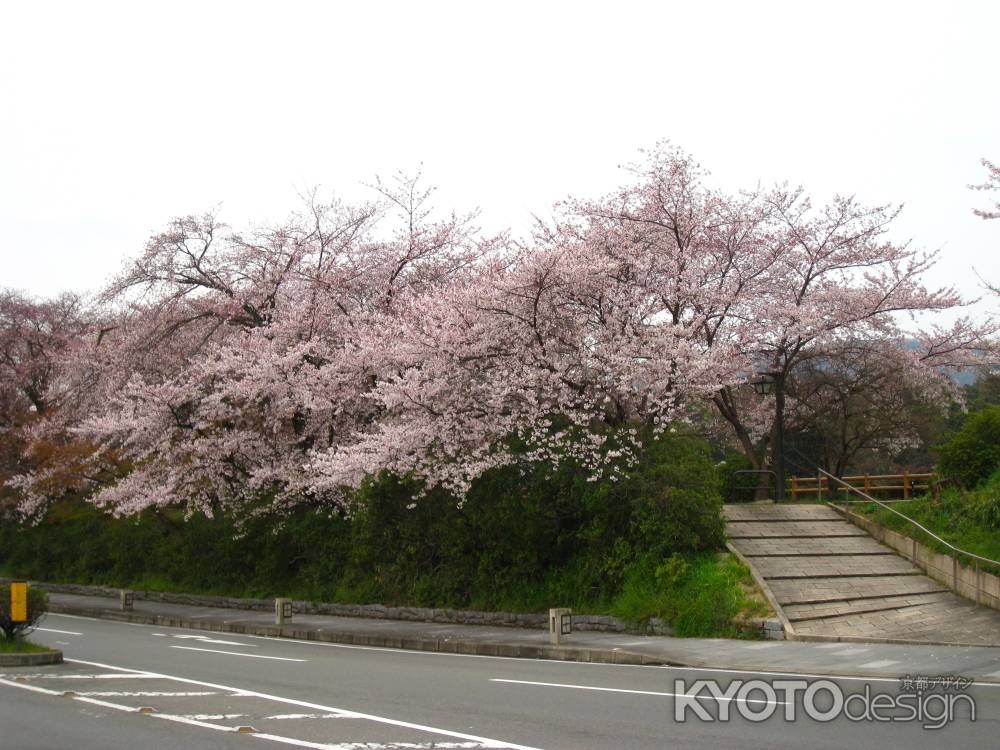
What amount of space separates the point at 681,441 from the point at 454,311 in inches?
203

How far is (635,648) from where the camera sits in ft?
49.0


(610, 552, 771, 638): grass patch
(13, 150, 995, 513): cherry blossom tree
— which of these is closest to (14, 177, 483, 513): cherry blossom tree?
(13, 150, 995, 513): cherry blossom tree

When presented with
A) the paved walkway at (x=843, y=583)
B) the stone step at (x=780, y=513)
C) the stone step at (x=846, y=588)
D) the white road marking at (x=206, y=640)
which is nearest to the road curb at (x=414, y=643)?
the white road marking at (x=206, y=640)

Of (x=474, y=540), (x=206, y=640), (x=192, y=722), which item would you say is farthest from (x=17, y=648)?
(x=474, y=540)

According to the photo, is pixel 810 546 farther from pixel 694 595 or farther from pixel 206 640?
pixel 206 640

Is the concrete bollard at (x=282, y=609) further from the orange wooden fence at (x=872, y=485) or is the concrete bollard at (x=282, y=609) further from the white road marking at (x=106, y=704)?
the orange wooden fence at (x=872, y=485)

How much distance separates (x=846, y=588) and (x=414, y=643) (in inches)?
317

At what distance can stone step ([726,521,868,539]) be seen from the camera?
64.0 ft

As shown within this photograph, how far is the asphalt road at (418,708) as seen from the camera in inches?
311

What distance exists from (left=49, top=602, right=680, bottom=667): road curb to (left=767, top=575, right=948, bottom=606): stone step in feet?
12.1

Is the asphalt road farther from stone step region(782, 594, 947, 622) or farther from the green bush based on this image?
the green bush

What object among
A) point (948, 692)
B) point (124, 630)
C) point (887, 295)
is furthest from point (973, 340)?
A: point (124, 630)

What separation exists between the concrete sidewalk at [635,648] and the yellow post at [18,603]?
631 centimetres

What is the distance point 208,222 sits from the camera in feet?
81.1
